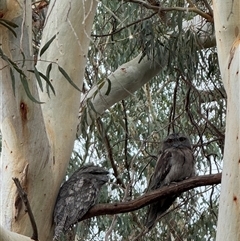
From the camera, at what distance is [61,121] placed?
2.82 meters

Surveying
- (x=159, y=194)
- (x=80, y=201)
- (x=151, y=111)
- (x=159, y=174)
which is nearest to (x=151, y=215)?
(x=159, y=174)

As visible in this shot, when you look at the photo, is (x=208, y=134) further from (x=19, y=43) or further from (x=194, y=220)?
(x=19, y=43)

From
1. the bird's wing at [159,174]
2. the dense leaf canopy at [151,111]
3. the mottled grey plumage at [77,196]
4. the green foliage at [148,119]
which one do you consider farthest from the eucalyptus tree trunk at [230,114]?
the bird's wing at [159,174]

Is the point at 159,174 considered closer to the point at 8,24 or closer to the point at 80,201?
the point at 80,201

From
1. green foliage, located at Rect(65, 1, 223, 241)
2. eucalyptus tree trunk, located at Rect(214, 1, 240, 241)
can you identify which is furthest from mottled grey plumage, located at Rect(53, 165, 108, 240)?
eucalyptus tree trunk, located at Rect(214, 1, 240, 241)

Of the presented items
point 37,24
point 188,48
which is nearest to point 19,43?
point 188,48

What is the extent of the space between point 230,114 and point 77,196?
1201 mm

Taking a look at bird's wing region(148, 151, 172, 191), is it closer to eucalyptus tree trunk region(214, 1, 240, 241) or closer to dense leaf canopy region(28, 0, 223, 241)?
dense leaf canopy region(28, 0, 223, 241)

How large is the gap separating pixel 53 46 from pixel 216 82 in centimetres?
167

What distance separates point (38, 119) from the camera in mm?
2523

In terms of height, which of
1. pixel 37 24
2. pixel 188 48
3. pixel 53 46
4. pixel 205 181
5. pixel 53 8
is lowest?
pixel 205 181

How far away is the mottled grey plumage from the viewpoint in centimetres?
279

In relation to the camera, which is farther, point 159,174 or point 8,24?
point 159,174

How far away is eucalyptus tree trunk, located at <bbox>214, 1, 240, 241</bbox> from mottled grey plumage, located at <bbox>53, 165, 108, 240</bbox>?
0.99m
